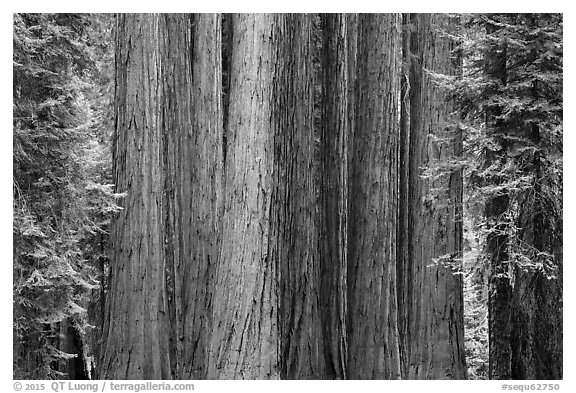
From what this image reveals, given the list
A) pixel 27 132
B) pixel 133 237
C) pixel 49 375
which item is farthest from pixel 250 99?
pixel 49 375

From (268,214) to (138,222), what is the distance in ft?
5.01

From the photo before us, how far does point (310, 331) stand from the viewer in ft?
19.7

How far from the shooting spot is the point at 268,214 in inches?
221

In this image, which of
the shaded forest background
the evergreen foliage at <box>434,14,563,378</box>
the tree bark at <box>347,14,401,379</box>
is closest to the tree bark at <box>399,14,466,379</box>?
the shaded forest background

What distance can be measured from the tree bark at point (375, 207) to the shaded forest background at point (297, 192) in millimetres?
22

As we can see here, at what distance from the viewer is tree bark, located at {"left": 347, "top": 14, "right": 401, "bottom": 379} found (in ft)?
23.5

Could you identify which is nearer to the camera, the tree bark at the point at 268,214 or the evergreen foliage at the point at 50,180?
the tree bark at the point at 268,214

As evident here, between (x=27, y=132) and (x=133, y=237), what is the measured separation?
2.38 meters

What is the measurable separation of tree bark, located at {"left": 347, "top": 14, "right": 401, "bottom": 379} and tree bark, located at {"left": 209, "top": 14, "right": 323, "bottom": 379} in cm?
121

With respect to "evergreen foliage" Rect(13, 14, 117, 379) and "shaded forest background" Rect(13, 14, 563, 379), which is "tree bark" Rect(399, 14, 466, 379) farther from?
"evergreen foliage" Rect(13, 14, 117, 379)

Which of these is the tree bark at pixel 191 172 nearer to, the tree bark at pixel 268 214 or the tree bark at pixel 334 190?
the tree bark at pixel 268 214

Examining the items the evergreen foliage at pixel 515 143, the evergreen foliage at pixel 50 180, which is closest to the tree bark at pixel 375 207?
the evergreen foliage at pixel 515 143

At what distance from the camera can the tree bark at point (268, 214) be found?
18.0 ft

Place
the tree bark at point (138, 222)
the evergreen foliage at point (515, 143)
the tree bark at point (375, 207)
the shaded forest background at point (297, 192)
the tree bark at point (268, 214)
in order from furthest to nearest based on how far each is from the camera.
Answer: the evergreen foliage at point (515, 143) < the tree bark at point (375, 207) < the tree bark at point (138, 222) < the shaded forest background at point (297, 192) < the tree bark at point (268, 214)
